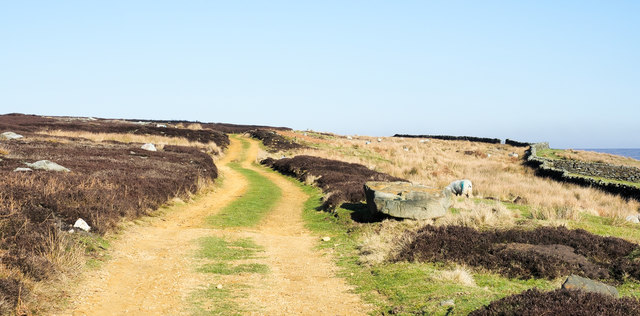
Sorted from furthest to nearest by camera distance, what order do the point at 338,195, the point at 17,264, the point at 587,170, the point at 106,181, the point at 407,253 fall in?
1. the point at 587,170
2. the point at 338,195
3. the point at 106,181
4. the point at 407,253
5. the point at 17,264

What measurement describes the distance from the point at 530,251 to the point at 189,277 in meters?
8.16

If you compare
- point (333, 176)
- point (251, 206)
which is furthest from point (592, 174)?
point (251, 206)

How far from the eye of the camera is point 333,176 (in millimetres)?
28812

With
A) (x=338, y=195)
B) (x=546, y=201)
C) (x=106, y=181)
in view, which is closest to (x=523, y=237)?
(x=338, y=195)

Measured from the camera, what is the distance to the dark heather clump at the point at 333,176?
21.4 meters

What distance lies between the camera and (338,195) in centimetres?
2153

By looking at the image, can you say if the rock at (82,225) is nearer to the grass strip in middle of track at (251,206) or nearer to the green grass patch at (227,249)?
the green grass patch at (227,249)

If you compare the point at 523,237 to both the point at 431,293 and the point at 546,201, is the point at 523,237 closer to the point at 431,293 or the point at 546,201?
the point at 431,293

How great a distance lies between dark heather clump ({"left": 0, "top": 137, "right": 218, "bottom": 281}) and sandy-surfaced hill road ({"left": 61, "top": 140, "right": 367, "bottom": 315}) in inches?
35.7

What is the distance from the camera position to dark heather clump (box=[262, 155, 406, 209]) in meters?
21.4

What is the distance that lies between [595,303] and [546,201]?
18.5 metres

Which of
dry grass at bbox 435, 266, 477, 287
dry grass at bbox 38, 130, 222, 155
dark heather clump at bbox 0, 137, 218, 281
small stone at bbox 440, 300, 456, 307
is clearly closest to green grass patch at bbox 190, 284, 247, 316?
dark heather clump at bbox 0, 137, 218, 281

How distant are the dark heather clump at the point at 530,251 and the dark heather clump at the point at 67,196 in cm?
845

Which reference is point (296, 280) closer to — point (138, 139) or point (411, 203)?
point (411, 203)
